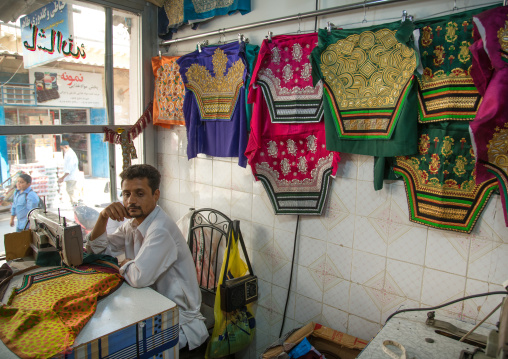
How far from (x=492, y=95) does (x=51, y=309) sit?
6.18ft

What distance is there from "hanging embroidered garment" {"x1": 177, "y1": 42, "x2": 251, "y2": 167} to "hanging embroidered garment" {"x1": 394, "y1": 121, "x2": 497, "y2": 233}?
3.48 feet

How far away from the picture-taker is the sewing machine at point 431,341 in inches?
51.6

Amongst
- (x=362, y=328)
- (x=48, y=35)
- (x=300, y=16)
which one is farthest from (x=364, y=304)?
(x=48, y=35)

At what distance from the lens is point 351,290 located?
2.14 meters

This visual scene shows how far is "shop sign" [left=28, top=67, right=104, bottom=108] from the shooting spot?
261 centimetres

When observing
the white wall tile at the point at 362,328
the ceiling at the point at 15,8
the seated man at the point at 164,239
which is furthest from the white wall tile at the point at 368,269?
the ceiling at the point at 15,8

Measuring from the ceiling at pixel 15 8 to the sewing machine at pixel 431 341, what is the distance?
9.18 feet

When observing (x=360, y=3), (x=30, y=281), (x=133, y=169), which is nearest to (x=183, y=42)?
(x=133, y=169)

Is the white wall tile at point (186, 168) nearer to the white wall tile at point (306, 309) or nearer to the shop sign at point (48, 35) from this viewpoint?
the shop sign at point (48, 35)

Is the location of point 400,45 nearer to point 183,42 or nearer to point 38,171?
point 183,42

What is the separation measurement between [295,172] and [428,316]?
3.34ft

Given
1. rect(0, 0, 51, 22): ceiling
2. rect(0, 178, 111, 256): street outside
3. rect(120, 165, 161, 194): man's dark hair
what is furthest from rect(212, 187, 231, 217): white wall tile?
rect(0, 0, 51, 22): ceiling

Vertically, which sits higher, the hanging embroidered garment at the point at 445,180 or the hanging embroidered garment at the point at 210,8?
the hanging embroidered garment at the point at 210,8

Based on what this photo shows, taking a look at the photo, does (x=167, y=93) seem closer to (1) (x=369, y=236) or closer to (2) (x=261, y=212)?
(2) (x=261, y=212)
